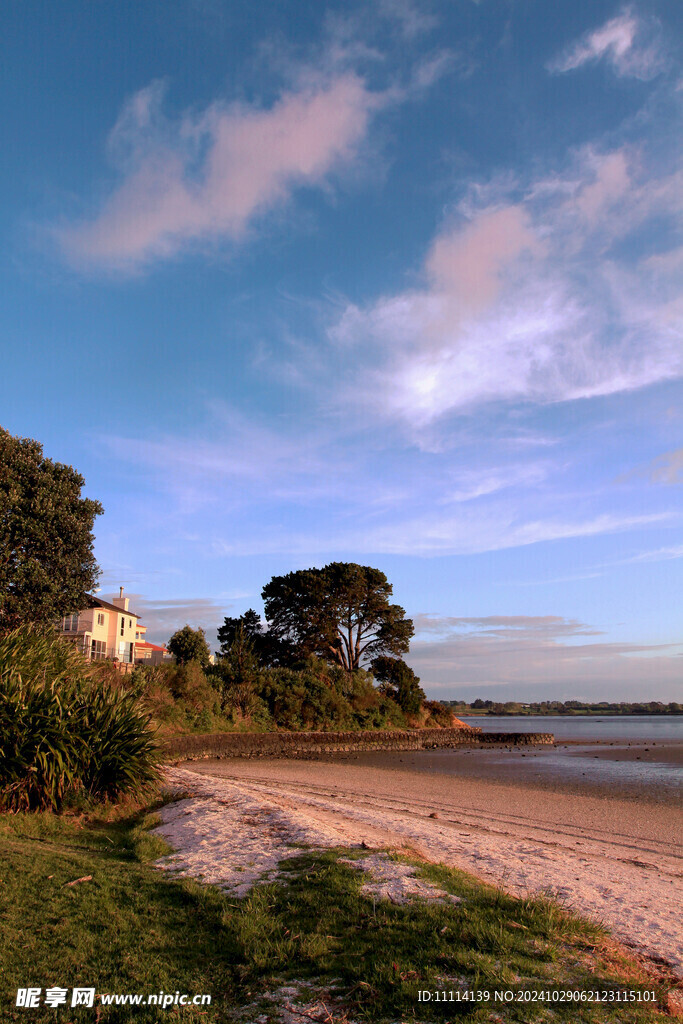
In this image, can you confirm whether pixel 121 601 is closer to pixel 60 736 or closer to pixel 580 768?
pixel 580 768

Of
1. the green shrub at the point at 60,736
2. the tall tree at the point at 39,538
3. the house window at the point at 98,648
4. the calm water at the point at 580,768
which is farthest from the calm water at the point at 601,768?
the house window at the point at 98,648

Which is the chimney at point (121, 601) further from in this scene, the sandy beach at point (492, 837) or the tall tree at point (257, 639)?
the sandy beach at point (492, 837)

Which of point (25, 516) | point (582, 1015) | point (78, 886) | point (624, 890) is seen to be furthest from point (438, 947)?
point (25, 516)

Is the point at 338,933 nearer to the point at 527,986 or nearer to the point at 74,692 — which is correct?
the point at 527,986

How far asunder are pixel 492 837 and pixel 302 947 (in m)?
5.55

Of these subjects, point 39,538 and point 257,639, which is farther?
point 257,639

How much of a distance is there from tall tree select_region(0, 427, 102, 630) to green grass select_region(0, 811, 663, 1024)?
1678 centimetres

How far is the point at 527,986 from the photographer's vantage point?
138 inches

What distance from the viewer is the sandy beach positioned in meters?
5.71

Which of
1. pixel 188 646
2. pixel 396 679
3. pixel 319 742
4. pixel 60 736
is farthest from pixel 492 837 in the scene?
pixel 396 679

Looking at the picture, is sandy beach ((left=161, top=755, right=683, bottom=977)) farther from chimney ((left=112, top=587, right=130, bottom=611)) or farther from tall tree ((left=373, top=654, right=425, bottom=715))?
chimney ((left=112, top=587, right=130, bottom=611))

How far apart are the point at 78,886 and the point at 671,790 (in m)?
16.6

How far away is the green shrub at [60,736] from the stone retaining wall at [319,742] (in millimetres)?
9815

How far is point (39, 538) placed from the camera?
21.4 metres
